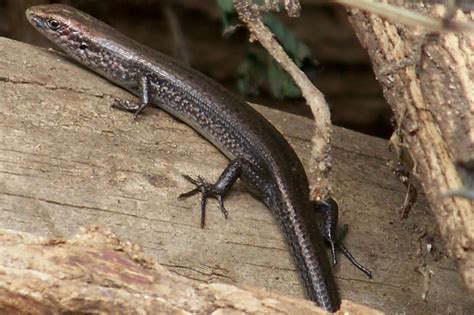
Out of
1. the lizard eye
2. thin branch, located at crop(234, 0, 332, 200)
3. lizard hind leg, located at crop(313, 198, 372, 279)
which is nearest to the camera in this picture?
thin branch, located at crop(234, 0, 332, 200)

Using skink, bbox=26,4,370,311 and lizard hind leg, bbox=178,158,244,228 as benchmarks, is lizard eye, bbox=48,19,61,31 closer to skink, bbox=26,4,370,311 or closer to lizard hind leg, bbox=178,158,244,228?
skink, bbox=26,4,370,311

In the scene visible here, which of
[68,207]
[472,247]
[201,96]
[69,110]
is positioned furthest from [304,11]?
[472,247]

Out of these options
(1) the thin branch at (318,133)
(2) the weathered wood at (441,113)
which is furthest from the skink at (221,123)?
(2) the weathered wood at (441,113)

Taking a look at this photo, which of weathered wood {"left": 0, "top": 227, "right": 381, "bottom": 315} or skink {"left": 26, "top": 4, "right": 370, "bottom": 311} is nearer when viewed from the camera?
weathered wood {"left": 0, "top": 227, "right": 381, "bottom": 315}

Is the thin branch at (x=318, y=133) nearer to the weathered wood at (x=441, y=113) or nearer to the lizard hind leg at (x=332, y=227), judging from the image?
the weathered wood at (x=441, y=113)

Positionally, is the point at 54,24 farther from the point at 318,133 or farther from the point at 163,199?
the point at 318,133

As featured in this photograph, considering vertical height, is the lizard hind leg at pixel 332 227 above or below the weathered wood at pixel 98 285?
below

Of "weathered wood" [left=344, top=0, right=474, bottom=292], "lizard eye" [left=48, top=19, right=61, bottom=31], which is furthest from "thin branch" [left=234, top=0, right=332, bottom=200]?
"lizard eye" [left=48, top=19, right=61, bottom=31]

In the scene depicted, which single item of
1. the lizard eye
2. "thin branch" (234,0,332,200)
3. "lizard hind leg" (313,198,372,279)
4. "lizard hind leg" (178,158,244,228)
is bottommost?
"lizard hind leg" (313,198,372,279)
